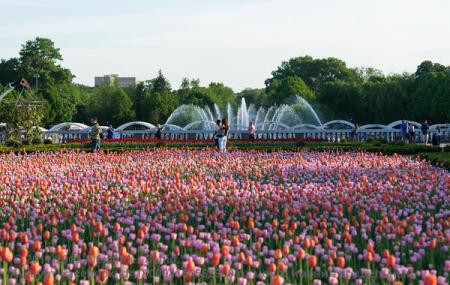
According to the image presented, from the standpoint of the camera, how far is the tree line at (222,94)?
58.1m

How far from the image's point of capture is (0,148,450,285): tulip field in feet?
21.1

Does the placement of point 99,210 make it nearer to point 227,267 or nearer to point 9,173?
point 227,267

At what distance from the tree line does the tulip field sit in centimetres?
4122

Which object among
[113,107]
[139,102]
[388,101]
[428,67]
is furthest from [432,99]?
[113,107]

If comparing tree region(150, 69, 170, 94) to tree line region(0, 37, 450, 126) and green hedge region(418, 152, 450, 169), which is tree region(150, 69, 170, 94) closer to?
tree line region(0, 37, 450, 126)

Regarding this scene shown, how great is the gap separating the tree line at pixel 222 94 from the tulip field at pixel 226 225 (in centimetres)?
4122

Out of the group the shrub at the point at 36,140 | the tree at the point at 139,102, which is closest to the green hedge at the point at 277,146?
the shrub at the point at 36,140

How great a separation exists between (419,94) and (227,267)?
2102 inches

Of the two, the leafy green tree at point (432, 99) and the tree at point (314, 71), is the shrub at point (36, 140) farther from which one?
the tree at point (314, 71)

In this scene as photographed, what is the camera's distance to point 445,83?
178 feet

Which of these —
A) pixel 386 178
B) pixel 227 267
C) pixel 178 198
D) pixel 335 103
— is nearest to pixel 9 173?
pixel 178 198

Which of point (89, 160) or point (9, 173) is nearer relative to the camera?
point (9, 173)

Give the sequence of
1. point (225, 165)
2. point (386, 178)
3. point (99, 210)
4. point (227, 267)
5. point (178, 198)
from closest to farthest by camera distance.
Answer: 1. point (227, 267)
2. point (99, 210)
3. point (178, 198)
4. point (386, 178)
5. point (225, 165)

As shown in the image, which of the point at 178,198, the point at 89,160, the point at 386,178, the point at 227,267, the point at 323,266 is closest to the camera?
the point at 227,267
